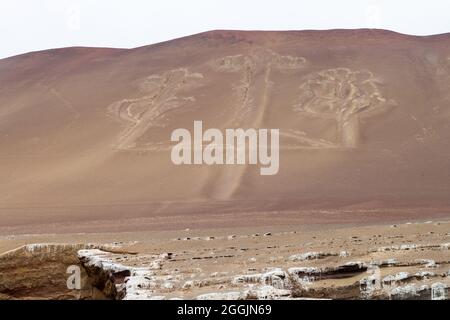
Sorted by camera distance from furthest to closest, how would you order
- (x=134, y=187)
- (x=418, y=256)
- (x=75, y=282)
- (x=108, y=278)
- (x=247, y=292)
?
(x=134, y=187), (x=75, y=282), (x=108, y=278), (x=418, y=256), (x=247, y=292)

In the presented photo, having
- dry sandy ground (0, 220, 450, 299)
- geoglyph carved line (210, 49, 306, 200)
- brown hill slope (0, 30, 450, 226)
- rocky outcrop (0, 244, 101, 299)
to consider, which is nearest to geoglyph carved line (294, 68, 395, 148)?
brown hill slope (0, 30, 450, 226)

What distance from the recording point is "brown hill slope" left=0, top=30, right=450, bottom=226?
27328 millimetres

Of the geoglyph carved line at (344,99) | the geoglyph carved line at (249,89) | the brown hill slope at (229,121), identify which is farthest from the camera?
the geoglyph carved line at (344,99)

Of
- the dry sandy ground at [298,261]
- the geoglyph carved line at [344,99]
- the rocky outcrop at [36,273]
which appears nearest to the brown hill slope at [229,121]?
the geoglyph carved line at [344,99]

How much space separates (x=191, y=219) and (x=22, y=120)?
71.4 feet

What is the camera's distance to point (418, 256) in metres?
8.40

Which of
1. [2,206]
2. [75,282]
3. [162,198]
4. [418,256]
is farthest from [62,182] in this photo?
[418,256]

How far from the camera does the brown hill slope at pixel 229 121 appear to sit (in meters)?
27.3

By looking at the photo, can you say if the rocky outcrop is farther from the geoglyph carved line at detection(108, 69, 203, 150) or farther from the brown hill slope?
the geoglyph carved line at detection(108, 69, 203, 150)

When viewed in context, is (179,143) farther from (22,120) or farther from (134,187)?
(22,120)

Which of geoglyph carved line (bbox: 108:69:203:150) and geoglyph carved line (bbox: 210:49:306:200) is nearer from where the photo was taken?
geoglyph carved line (bbox: 210:49:306:200)

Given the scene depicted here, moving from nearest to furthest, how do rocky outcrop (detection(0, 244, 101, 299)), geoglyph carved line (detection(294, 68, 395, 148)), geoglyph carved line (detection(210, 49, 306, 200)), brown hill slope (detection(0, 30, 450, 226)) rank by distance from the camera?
rocky outcrop (detection(0, 244, 101, 299))
brown hill slope (detection(0, 30, 450, 226))
geoglyph carved line (detection(210, 49, 306, 200))
geoglyph carved line (detection(294, 68, 395, 148))

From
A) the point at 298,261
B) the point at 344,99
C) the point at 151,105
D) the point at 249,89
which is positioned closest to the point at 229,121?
the point at 249,89

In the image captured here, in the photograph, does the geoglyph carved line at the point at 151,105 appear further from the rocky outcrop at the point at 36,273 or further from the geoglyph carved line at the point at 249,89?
the rocky outcrop at the point at 36,273
